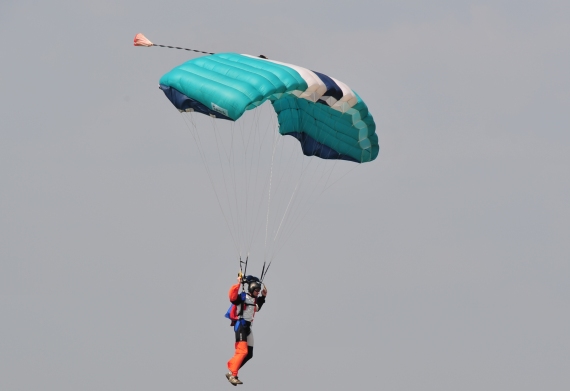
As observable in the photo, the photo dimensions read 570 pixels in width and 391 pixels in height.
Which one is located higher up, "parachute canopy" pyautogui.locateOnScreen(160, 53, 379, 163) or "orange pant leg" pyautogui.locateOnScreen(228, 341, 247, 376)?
"parachute canopy" pyautogui.locateOnScreen(160, 53, 379, 163)

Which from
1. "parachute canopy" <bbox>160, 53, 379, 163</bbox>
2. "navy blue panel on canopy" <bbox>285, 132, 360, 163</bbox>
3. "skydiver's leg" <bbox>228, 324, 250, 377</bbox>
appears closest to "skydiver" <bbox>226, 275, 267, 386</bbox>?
"skydiver's leg" <bbox>228, 324, 250, 377</bbox>

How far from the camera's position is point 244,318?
3431cm

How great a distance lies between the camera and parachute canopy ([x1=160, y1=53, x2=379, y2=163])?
33.4m

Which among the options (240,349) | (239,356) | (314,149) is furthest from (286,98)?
(239,356)

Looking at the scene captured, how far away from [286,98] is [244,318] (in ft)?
19.4

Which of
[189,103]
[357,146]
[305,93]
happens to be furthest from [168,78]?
[357,146]

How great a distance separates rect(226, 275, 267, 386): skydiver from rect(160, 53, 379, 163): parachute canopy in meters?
3.67

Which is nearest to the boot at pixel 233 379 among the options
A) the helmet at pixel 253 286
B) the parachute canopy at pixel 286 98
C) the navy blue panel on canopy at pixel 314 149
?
the helmet at pixel 253 286

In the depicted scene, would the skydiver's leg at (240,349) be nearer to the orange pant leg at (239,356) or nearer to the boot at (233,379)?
the orange pant leg at (239,356)

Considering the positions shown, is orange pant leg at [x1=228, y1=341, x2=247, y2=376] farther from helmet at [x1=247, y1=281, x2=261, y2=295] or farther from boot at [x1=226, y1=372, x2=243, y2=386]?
helmet at [x1=247, y1=281, x2=261, y2=295]

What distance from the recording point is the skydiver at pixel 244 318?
112 feet

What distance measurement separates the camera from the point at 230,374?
112ft

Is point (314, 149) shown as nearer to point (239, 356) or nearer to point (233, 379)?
point (239, 356)

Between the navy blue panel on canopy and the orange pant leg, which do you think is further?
the navy blue panel on canopy
